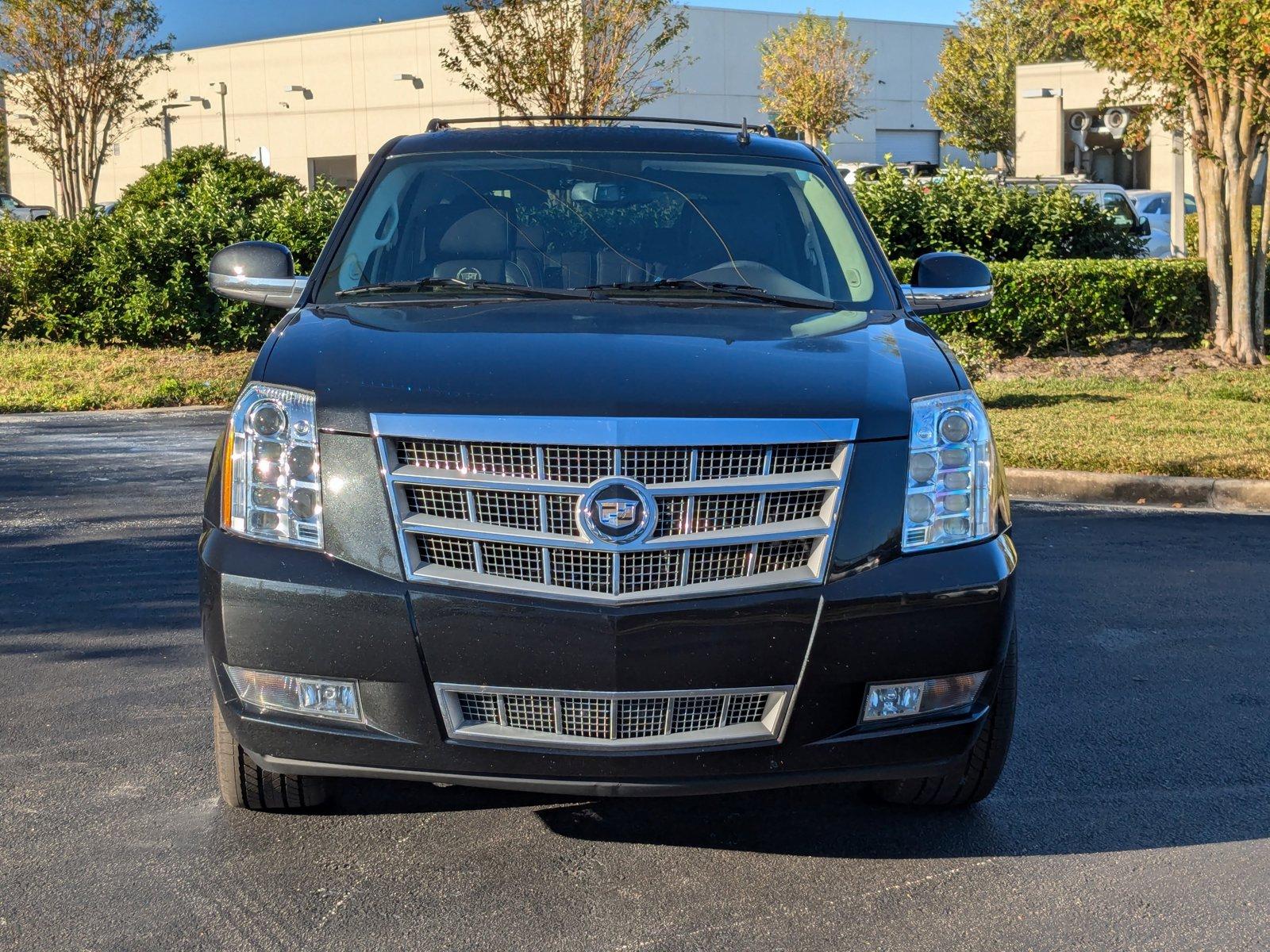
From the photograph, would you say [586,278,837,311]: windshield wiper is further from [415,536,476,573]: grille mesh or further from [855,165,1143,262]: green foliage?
[855,165,1143,262]: green foliage

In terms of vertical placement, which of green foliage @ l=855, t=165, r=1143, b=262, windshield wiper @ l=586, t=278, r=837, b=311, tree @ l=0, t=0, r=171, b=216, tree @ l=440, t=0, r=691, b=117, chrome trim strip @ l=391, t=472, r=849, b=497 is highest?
tree @ l=0, t=0, r=171, b=216

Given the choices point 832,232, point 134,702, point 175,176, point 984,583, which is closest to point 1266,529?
point 832,232

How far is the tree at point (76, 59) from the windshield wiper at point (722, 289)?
20.2 meters

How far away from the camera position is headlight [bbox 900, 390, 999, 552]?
11.8 ft

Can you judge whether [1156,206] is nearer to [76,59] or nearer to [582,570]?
[76,59]

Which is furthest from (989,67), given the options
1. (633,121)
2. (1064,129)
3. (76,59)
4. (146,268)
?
(633,121)

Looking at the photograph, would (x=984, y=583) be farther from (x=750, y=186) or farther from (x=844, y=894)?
(x=750, y=186)

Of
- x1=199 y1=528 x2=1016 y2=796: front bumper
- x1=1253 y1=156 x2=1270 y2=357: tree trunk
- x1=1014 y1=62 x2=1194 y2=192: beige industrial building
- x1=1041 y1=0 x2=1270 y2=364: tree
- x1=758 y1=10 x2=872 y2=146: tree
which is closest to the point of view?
x1=199 y1=528 x2=1016 y2=796: front bumper

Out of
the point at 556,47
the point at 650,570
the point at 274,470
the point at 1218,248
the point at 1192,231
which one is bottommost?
the point at 650,570

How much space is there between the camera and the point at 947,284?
17.8 feet

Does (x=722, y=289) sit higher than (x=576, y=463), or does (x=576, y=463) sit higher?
(x=722, y=289)

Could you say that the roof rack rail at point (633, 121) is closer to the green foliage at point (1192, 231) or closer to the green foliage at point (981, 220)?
the green foliage at point (981, 220)

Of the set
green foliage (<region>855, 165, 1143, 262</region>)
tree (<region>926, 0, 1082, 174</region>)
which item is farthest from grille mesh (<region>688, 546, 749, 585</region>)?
tree (<region>926, 0, 1082, 174</region>)

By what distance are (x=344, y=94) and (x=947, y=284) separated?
53.1 m
